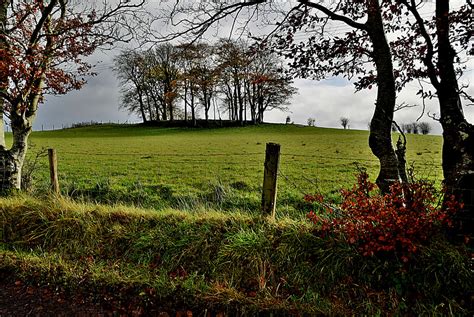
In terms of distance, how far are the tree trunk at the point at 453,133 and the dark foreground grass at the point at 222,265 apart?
26.7 inches

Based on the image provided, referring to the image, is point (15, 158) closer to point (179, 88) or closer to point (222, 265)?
point (222, 265)

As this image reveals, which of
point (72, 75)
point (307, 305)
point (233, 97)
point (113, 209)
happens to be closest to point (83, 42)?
point (72, 75)

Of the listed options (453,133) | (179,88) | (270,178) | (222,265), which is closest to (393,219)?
(453,133)

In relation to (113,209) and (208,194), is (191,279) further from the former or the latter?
(208,194)

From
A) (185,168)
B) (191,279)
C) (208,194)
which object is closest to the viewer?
(191,279)

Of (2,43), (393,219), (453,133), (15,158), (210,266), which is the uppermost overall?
(2,43)

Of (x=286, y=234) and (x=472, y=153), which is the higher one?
(x=472, y=153)

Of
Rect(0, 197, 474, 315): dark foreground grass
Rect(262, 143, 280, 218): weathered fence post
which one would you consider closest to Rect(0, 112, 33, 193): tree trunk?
Rect(0, 197, 474, 315): dark foreground grass

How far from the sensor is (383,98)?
20.4ft

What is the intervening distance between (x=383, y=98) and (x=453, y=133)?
178cm

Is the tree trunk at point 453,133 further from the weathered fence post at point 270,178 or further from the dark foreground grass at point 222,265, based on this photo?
the weathered fence post at point 270,178

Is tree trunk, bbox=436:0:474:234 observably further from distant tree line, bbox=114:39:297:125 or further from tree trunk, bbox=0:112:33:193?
distant tree line, bbox=114:39:297:125

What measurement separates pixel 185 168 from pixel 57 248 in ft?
30.8

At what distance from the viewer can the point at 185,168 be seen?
48.4 feet
